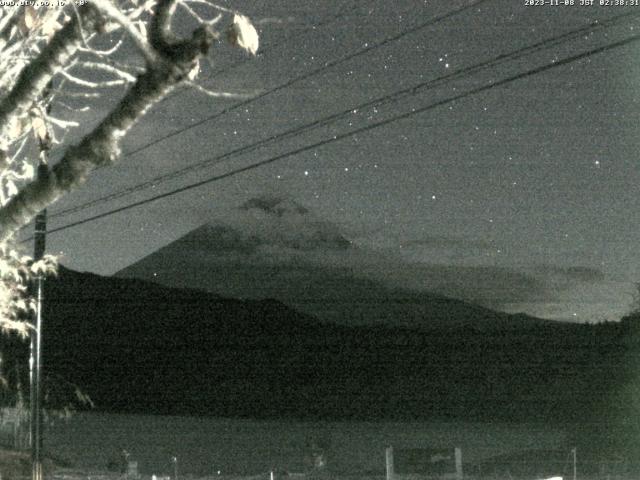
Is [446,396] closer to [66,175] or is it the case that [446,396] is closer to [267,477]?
[267,477]

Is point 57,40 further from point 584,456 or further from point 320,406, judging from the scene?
point 320,406

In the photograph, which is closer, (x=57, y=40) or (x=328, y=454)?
(x=57, y=40)

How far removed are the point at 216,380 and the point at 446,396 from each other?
18.7 metres

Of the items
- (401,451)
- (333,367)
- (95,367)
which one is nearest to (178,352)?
(95,367)

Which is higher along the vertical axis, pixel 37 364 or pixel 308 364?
pixel 308 364

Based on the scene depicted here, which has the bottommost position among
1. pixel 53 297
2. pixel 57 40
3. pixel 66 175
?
pixel 66 175

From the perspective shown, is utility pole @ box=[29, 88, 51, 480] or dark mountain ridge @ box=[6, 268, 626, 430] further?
dark mountain ridge @ box=[6, 268, 626, 430]

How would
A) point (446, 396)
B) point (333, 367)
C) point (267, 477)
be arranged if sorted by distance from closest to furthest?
1. point (267, 477)
2. point (446, 396)
3. point (333, 367)

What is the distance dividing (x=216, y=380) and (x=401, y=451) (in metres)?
42.7

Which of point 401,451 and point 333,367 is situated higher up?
point 333,367

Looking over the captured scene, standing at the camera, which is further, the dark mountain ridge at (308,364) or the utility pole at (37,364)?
the dark mountain ridge at (308,364)

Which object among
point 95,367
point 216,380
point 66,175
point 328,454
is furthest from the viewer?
point 95,367

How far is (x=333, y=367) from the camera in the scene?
6153 centimetres

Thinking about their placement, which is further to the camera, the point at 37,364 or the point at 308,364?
the point at 308,364
